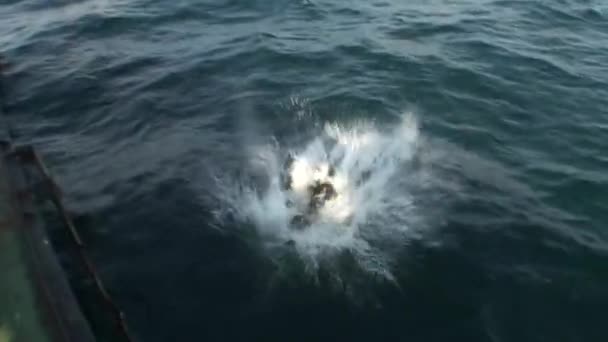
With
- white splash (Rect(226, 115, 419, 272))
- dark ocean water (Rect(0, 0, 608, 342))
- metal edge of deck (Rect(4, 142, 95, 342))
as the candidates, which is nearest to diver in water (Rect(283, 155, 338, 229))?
white splash (Rect(226, 115, 419, 272))

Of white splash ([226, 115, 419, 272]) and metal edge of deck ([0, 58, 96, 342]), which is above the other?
metal edge of deck ([0, 58, 96, 342])

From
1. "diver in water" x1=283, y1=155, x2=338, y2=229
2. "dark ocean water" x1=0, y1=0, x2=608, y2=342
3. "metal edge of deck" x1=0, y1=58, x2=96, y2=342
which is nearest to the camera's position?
"metal edge of deck" x1=0, y1=58, x2=96, y2=342

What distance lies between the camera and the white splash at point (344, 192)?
31.2ft

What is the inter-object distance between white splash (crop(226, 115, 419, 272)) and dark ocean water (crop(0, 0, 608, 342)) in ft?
0.19

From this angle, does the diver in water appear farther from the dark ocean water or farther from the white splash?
the dark ocean water

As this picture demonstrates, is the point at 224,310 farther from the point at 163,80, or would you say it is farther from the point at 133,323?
the point at 163,80

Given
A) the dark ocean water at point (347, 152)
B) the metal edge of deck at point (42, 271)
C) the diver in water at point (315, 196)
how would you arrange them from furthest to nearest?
the diver in water at point (315, 196)
the dark ocean water at point (347, 152)
the metal edge of deck at point (42, 271)

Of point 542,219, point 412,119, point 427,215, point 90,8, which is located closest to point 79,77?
point 90,8

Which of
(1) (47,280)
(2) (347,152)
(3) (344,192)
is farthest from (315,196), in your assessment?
(1) (47,280)

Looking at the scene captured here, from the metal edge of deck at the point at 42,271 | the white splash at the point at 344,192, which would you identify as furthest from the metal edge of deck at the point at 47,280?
the white splash at the point at 344,192

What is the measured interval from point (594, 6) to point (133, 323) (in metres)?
18.5

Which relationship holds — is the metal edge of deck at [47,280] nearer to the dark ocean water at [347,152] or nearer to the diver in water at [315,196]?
the dark ocean water at [347,152]

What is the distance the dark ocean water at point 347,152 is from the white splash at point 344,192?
6cm

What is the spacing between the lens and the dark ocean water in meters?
8.27
